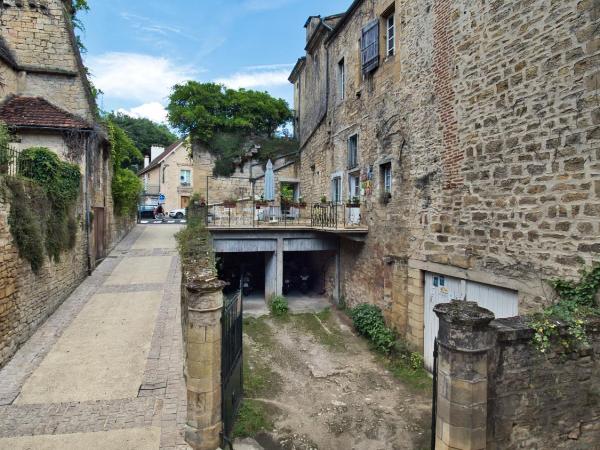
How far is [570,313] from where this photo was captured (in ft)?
14.3

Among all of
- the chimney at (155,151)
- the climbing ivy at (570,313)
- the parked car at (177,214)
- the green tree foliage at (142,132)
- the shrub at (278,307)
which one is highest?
the green tree foliage at (142,132)

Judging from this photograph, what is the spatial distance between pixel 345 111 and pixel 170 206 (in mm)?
24892

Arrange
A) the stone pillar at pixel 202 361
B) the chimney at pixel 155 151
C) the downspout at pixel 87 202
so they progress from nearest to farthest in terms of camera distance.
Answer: the stone pillar at pixel 202 361 < the downspout at pixel 87 202 < the chimney at pixel 155 151

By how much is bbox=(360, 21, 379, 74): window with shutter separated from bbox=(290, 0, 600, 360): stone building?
6cm

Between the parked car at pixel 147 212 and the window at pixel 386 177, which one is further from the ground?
the window at pixel 386 177

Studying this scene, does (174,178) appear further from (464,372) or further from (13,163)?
(464,372)

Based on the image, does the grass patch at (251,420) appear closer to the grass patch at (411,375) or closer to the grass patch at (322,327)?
the grass patch at (411,375)

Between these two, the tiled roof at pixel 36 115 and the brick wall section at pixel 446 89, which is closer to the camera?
the brick wall section at pixel 446 89

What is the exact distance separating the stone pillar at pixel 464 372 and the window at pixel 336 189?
10.4m

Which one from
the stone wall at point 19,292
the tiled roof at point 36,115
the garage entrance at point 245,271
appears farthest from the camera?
the garage entrance at point 245,271

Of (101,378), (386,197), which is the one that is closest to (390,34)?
(386,197)

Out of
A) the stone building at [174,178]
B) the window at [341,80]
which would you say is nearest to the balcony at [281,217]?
the window at [341,80]

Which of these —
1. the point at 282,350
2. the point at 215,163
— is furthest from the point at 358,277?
the point at 215,163

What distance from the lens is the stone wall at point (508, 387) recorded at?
338 centimetres
